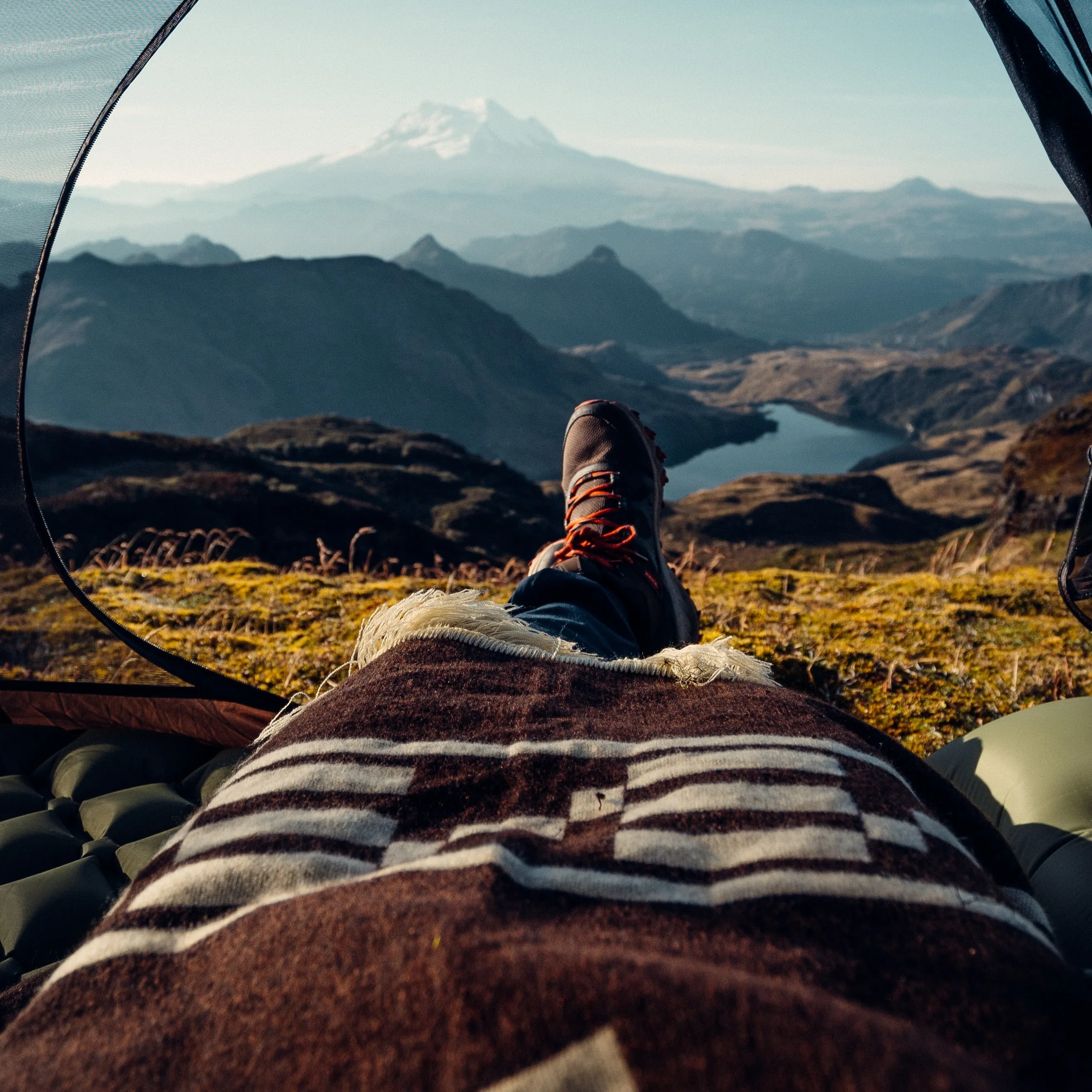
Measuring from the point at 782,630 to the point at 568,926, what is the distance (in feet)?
8.86

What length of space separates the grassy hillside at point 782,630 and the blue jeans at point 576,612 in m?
0.91

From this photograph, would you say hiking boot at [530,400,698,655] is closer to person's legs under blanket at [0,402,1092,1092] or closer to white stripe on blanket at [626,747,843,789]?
person's legs under blanket at [0,402,1092,1092]

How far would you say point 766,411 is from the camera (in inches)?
5217

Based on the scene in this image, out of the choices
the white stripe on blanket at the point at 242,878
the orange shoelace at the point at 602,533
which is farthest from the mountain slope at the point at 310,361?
the white stripe on blanket at the point at 242,878

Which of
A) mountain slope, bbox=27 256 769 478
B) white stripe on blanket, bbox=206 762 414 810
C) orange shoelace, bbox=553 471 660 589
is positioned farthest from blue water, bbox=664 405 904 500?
white stripe on blanket, bbox=206 762 414 810

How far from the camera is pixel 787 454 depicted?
11294 cm

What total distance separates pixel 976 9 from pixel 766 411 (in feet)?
448

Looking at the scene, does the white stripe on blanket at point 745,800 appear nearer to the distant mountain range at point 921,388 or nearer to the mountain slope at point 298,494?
the mountain slope at point 298,494

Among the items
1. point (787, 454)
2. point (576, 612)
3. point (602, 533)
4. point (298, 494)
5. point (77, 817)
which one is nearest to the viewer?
point (77, 817)

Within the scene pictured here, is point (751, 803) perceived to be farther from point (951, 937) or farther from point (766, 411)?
point (766, 411)

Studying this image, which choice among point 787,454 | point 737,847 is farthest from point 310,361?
point 737,847

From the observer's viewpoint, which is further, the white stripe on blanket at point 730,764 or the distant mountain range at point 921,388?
the distant mountain range at point 921,388

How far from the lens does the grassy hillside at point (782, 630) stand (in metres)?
2.82

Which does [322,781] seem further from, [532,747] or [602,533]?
[602,533]
